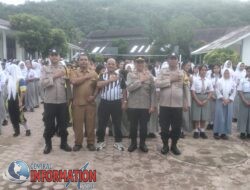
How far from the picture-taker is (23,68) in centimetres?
1152

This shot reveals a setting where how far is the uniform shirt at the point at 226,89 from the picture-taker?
Result: 779 cm

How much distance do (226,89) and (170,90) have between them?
2107mm

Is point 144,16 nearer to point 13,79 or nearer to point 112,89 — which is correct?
point 13,79

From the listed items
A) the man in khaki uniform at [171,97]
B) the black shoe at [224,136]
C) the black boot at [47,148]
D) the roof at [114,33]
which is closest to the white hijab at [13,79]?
the black boot at [47,148]

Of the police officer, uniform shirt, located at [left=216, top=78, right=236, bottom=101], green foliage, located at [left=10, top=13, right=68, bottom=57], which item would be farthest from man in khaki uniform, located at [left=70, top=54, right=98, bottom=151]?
green foliage, located at [left=10, top=13, right=68, bottom=57]

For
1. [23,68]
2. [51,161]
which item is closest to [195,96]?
[51,161]

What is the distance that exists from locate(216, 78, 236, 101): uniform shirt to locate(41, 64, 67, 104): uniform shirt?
3.78m

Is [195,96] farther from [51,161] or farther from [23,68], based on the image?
[23,68]

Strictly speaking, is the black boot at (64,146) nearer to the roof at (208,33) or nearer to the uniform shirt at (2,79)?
the uniform shirt at (2,79)

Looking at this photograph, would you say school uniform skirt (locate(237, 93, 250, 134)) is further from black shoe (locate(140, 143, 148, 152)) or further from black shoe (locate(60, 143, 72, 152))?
black shoe (locate(60, 143, 72, 152))

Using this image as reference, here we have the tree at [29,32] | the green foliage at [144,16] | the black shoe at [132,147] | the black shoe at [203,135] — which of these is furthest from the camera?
the green foliage at [144,16]

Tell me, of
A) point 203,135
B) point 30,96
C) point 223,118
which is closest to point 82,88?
point 203,135

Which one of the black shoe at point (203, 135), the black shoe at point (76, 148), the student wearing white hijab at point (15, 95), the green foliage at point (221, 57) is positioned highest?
the green foliage at point (221, 57)

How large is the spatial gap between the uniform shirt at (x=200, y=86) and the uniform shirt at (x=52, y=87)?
324 centimetres
